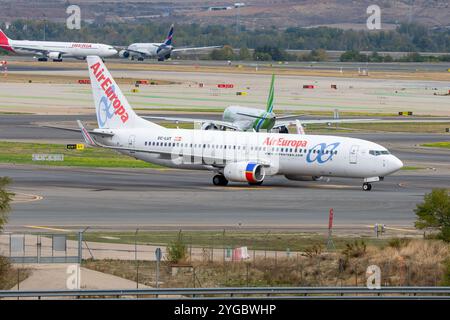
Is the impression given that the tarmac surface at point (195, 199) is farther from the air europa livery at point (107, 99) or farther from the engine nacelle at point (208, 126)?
the engine nacelle at point (208, 126)

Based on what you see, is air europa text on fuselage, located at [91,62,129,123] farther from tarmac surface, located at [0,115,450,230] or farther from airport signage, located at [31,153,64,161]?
airport signage, located at [31,153,64,161]

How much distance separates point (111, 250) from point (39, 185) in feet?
81.4

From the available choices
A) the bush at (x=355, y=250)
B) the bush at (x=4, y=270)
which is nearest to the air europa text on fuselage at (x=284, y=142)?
the bush at (x=355, y=250)

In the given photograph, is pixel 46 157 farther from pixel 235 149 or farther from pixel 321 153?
pixel 321 153

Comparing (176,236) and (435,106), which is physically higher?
(435,106)

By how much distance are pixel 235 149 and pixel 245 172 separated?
6.55 ft

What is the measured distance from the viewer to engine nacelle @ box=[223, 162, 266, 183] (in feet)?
235

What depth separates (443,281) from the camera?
3841 cm

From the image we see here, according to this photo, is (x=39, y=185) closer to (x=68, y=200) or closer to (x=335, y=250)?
(x=68, y=200)

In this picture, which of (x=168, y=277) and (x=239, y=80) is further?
(x=239, y=80)

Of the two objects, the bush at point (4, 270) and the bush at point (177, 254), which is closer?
the bush at point (4, 270)

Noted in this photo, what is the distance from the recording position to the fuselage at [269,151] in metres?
70.2

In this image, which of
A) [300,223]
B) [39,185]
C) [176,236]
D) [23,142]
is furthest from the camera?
[23,142]
